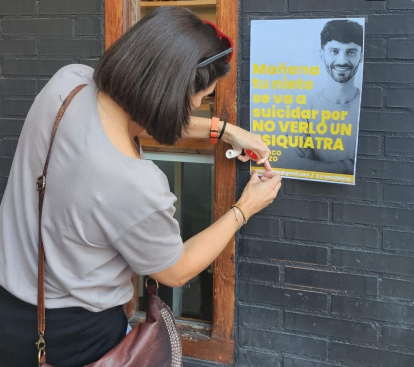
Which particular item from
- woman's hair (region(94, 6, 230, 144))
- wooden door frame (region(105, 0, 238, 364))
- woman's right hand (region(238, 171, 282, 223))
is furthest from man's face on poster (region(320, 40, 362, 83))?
woman's hair (region(94, 6, 230, 144))

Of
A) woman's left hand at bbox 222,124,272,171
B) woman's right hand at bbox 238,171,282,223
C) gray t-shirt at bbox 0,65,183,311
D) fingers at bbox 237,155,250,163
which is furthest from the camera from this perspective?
fingers at bbox 237,155,250,163

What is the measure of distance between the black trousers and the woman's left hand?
94 centimetres

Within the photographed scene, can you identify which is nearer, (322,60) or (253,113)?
(322,60)

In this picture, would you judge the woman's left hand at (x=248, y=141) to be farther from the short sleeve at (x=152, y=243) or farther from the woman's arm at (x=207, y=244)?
the short sleeve at (x=152, y=243)

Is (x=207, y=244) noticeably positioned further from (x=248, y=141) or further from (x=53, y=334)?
(x=248, y=141)

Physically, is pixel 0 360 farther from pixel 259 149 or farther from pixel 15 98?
pixel 15 98

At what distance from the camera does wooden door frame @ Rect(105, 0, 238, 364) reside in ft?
7.89

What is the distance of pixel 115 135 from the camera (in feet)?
4.87

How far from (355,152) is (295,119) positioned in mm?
304

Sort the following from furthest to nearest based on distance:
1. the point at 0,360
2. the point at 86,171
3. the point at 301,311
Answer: the point at 301,311
the point at 0,360
the point at 86,171

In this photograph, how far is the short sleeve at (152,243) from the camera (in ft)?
4.69

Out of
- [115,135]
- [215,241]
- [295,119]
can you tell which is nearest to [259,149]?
[295,119]

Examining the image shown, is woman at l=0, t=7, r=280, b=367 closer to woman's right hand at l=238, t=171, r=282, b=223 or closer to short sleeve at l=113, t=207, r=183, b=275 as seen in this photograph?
short sleeve at l=113, t=207, r=183, b=275

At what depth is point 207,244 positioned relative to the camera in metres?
1.69
